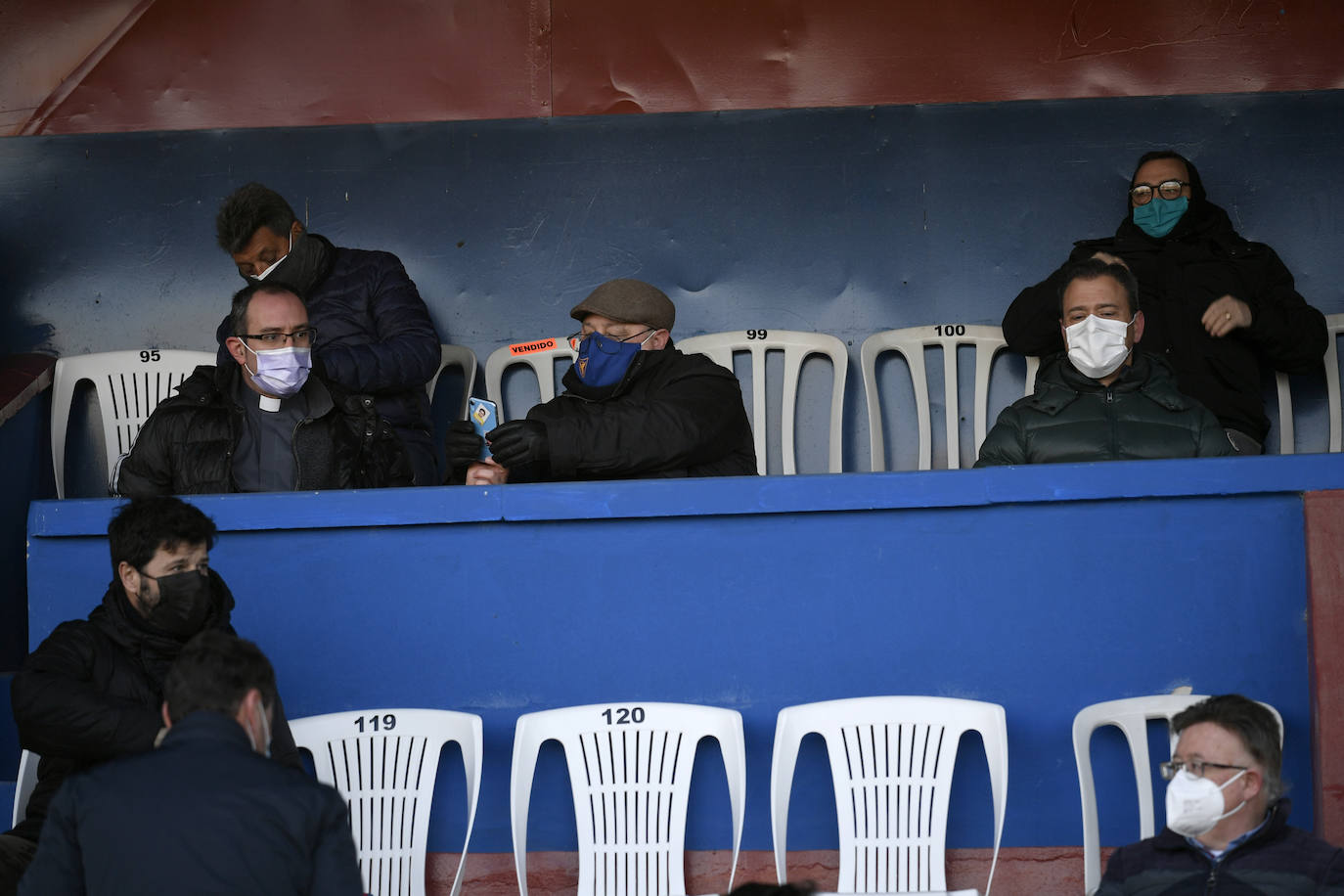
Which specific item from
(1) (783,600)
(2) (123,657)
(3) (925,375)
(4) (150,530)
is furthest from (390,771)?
(3) (925,375)

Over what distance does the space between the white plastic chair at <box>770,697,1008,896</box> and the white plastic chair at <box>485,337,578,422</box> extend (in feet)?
8.15

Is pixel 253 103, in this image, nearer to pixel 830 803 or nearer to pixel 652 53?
pixel 652 53

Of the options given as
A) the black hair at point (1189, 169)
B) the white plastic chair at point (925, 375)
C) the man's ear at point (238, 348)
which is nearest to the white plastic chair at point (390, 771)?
the man's ear at point (238, 348)

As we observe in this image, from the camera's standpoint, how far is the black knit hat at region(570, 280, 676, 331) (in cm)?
481

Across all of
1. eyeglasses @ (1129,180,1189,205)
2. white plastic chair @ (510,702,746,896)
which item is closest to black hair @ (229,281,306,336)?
white plastic chair @ (510,702,746,896)

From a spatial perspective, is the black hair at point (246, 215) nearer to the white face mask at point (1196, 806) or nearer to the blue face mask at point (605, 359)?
the blue face mask at point (605, 359)

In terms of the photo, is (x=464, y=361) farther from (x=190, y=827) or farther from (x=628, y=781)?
(x=190, y=827)

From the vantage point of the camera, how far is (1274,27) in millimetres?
6176

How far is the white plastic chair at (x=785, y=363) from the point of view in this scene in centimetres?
597

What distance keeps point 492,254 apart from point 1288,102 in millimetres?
3273

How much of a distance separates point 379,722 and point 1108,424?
230 centimetres

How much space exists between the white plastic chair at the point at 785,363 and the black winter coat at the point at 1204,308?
72cm

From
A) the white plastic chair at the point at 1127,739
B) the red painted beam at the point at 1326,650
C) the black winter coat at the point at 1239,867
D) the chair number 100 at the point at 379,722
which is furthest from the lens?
the chair number 100 at the point at 379,722

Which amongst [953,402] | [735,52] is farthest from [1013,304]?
[735,52]
